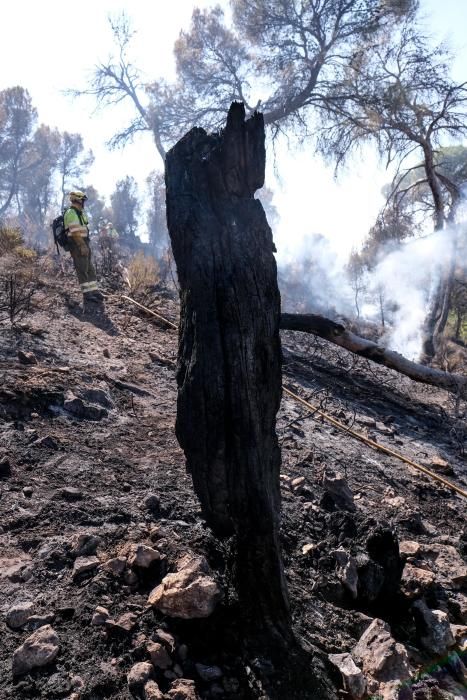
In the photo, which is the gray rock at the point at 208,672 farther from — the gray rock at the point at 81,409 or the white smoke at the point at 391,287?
the white smoke at the point at 391,287

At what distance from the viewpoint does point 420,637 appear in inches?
92.0

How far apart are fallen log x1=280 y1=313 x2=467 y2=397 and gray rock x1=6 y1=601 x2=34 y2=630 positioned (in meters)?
3.51

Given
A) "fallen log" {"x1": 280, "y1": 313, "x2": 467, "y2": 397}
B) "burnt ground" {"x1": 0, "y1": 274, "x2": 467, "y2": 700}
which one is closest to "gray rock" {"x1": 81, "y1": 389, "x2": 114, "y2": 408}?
"burnt ground" {"x1": 0, "y1": 274, "x2": 467, "y2": 700}

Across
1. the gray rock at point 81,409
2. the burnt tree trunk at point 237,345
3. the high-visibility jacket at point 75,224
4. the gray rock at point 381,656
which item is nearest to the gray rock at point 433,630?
the gray rock at point 381,656

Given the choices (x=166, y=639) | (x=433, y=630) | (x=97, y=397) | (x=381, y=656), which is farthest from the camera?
(x=97, y=397)

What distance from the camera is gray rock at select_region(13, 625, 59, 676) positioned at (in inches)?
69.5

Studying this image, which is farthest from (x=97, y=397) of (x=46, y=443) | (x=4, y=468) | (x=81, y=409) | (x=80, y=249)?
(x=80, y=249)

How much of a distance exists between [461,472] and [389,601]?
2.81m

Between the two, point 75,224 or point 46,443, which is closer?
point 46,443

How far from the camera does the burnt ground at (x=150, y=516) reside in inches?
74.9

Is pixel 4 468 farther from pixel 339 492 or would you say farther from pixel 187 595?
pixel 339 492

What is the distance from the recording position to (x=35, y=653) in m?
1.79

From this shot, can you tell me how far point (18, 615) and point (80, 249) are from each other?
616 centimetres

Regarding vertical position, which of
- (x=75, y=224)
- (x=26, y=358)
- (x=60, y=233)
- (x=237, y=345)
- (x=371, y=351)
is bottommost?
(x=26, y=358)
